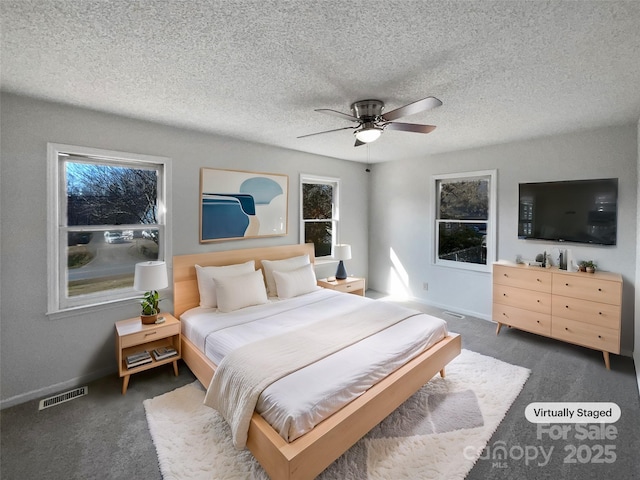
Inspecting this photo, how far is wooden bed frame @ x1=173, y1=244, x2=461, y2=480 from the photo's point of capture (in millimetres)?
1524

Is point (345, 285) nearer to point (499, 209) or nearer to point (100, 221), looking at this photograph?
point (499, 209)

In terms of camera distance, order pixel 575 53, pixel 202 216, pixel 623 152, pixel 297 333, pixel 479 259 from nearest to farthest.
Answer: pixel 575 53, pixel 297 333, pixel 623 152, pixel 202 216, pixel 479 259

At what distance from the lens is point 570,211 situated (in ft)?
11.4

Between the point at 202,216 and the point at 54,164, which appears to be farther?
the point at 202,216

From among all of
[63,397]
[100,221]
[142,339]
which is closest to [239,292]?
[142,339]

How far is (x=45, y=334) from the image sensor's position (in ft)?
8.32

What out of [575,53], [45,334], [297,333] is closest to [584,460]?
[297,333]

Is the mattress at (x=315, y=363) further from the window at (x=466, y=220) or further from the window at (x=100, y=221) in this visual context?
the window at (x=466, y=220)

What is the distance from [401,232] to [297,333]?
131 inches

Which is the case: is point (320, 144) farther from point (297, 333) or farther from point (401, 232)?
point (297, 333)

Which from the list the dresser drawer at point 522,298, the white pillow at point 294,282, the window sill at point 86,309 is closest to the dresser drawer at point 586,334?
the dresser drawer at point 522,298

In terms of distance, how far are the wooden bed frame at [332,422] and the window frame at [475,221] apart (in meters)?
1.94

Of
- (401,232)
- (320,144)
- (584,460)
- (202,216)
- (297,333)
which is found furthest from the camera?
(401,232)

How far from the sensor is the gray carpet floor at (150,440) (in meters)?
1.81
